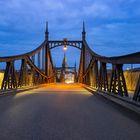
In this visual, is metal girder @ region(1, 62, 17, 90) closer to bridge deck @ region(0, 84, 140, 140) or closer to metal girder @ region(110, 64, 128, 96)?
metal girder @ region(110, 64, 128, 96)

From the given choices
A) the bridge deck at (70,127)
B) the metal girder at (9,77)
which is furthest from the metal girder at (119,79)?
the metal girder at (9,77)

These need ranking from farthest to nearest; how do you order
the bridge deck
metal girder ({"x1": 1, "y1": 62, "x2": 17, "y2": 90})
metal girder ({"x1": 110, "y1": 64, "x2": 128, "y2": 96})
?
1. metal girder ({"x1": 1, "y1": 62, "x2": 17, "y2": 90})
2. metal girder ({"x1": 110, "y1": 64, "x2": 128, "y2": 96})
3. the bridge deck

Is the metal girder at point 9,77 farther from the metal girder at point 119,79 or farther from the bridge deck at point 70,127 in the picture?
the bridge deck at point 70,127

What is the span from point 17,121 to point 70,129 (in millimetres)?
1724

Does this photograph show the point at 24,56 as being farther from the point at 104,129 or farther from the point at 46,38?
the point at 46,38

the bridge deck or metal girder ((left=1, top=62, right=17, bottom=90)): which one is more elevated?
metal girder ((left=1, top=62, right=17, bottom=90))

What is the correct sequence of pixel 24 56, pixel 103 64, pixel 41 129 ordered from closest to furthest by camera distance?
pixel 41 129 < pixel 103 64 < pixel 24 56

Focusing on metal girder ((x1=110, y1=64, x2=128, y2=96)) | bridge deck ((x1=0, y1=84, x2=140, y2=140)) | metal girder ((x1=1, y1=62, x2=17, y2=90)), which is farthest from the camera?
metal girder ((x1=1, y1=62, x2=17, y2=90))

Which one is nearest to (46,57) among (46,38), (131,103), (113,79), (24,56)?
(46,38)

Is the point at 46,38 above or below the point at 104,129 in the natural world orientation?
above

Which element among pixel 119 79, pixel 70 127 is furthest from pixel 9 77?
pixel 70 127

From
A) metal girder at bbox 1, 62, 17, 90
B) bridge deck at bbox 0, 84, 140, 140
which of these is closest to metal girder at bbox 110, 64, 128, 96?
bridge deck at bbox 0, 84, 140, 140

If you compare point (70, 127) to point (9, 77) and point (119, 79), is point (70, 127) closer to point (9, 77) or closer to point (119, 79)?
point (119, 79)

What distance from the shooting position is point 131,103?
1123cm
